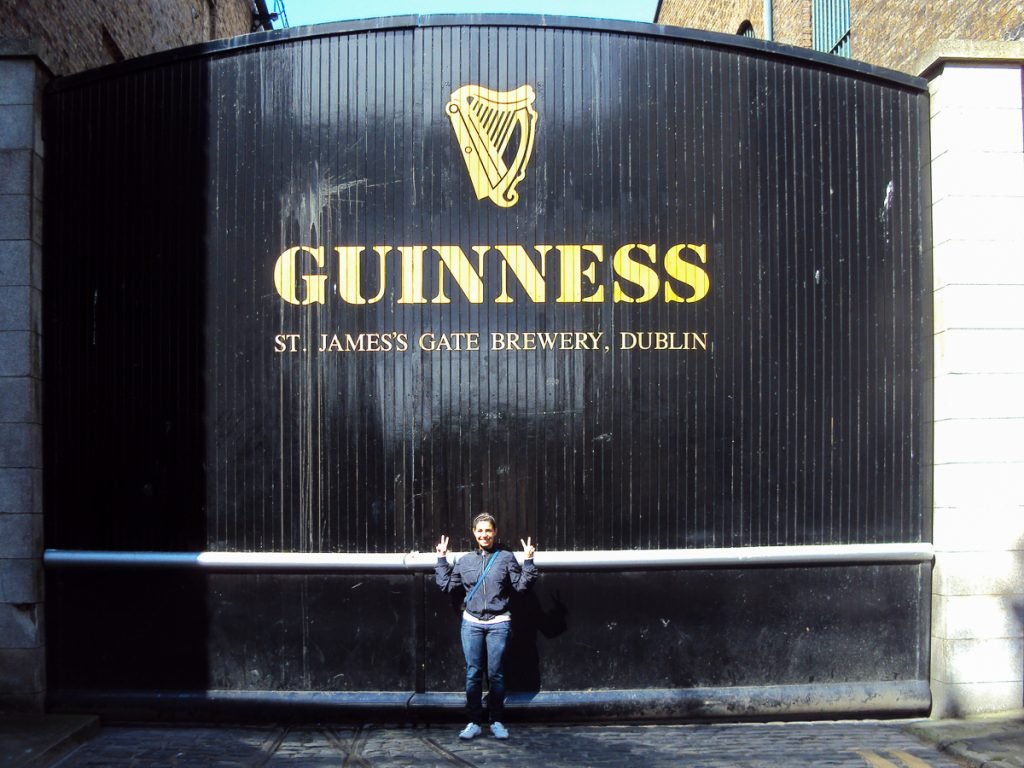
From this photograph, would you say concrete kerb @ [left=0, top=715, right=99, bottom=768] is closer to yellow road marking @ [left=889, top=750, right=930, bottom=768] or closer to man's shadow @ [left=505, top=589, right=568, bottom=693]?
man's shadow @ [left=505, top=589, right=568, bottom=693]

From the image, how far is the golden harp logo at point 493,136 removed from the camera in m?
7.79

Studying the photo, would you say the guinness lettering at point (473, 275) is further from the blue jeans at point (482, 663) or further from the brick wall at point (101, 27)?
the brick wall at point (101, 27)

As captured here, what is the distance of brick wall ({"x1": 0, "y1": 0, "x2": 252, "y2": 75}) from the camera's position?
9.38 m

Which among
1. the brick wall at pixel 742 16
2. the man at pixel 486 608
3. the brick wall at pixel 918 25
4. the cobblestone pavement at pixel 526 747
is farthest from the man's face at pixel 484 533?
the brick wall at pixel 742 16

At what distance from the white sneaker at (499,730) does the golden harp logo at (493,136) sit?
401 cm

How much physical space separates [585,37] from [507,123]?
96 centimetres

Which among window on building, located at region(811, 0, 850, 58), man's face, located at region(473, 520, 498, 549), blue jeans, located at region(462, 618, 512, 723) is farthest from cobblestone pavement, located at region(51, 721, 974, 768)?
window on building, located at region(811, 0, 850, 58)

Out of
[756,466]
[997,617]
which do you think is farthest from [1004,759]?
[756,466]

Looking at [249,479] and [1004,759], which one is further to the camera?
[249,479]

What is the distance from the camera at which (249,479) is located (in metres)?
7.71

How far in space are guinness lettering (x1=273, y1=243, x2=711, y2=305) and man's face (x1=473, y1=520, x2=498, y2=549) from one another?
5.87 feet

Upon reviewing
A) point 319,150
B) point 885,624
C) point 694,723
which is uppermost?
point 319,150

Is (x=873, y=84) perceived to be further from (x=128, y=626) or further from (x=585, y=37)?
(x=128, y=626)

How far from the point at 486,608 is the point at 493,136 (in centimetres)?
371
